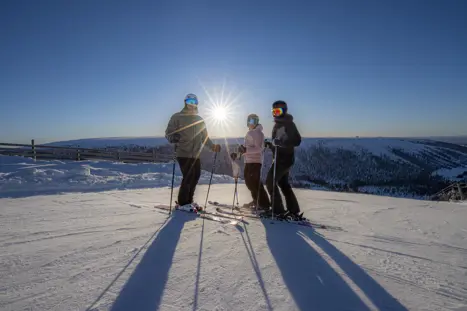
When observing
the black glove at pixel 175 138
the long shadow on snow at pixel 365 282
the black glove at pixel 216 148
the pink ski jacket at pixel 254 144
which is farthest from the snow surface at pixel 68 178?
the long shadow on snow at pixel 365 282

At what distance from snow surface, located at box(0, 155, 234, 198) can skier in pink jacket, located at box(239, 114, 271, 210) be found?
227 inches

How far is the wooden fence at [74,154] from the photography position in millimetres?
16312

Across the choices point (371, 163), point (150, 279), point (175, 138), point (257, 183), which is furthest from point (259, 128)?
point (371, 163)

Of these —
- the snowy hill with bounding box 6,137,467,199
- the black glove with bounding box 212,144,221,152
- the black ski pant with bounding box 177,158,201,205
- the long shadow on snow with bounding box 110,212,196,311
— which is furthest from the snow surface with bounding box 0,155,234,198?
the snowy hill with bounding box 6,137,467,199

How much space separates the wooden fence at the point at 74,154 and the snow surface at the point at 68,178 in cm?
466

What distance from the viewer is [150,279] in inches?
84.7

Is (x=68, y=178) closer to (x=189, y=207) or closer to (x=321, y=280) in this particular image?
(x=189, y=207)

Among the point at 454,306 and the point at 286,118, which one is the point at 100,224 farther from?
the point at 454,306

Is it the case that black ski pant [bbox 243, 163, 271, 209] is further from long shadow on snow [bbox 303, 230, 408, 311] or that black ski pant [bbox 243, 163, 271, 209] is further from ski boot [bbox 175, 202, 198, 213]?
long shadow on snow [bbox 303, 230, 408, 311]

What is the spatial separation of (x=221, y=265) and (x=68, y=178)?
9.53 metres

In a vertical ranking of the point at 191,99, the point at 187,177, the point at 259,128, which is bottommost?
the point at 187,177

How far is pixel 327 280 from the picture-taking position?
7.34 ft

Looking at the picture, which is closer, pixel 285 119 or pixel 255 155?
pixel 285 119

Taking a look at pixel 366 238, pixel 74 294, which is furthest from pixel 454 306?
pixel 74 294
